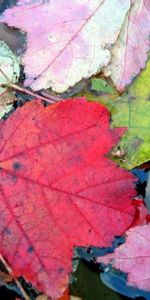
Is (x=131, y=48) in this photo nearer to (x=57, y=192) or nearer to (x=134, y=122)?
(x=134, y=122)

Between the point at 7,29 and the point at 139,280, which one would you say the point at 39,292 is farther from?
the point at 7,29

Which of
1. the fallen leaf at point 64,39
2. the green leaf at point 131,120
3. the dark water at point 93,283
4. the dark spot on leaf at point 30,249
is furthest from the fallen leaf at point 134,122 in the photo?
the dark spot on leaf at point 30,249

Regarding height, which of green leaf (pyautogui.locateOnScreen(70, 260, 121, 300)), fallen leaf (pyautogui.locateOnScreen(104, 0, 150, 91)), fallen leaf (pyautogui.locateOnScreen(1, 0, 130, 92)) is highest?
fallen leaf (pyautogui.locateOnScreen(1, 0, 130, 92))

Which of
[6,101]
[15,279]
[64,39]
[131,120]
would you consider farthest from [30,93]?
[15,279]

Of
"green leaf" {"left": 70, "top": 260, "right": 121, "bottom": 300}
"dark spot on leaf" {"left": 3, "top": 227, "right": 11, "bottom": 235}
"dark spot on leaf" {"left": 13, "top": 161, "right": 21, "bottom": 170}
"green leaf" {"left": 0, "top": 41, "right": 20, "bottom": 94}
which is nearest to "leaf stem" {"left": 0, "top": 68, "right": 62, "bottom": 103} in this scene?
"green leaf" {"left": 0, "top": 41, "right": 20, "bottom": 94}

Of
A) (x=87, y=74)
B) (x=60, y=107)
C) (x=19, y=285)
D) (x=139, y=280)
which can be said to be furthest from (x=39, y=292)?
(x=87, y=74)

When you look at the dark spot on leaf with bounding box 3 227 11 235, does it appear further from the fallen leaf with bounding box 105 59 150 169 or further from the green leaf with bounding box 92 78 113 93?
the green leaf with bounding box 92 78 113 93

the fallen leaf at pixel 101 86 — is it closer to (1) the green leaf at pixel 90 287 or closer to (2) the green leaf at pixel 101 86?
(2) the green leaf at pixel 101 86
